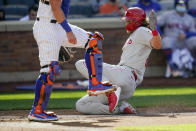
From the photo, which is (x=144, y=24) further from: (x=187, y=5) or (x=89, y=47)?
(x=187, y=5)

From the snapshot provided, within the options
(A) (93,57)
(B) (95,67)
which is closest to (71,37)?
(A) (93,57)

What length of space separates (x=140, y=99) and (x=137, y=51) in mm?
2048

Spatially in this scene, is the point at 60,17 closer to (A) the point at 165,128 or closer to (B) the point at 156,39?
(B) the point at 156,39

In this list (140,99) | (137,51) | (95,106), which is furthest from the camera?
(140,99)

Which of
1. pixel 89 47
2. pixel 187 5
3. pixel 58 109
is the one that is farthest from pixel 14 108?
pixel 187 5

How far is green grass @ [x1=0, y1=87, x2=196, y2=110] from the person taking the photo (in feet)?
27.0

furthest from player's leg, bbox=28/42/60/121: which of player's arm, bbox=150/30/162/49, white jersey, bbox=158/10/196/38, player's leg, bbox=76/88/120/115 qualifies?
white jersey, bbox=158/10/196/38

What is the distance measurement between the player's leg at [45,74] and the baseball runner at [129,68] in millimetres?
876

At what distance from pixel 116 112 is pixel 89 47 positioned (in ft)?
3.71

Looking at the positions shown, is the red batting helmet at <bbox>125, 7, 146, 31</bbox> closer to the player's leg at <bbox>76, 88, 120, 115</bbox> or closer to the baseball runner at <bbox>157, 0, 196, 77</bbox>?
the player's leg at <bbox>76, 88, 120, 115</bbox>

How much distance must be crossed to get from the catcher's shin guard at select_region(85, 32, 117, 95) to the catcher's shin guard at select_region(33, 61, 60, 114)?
0.48 m

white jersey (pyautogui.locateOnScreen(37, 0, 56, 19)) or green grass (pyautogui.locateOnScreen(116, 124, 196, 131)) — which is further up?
white jersey (pyautogui.locateOnScreen(37, 0, 56, 19))

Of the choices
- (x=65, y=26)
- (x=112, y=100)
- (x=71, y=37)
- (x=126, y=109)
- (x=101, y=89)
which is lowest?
(x=126, y=109)

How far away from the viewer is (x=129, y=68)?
7285 millimetres
